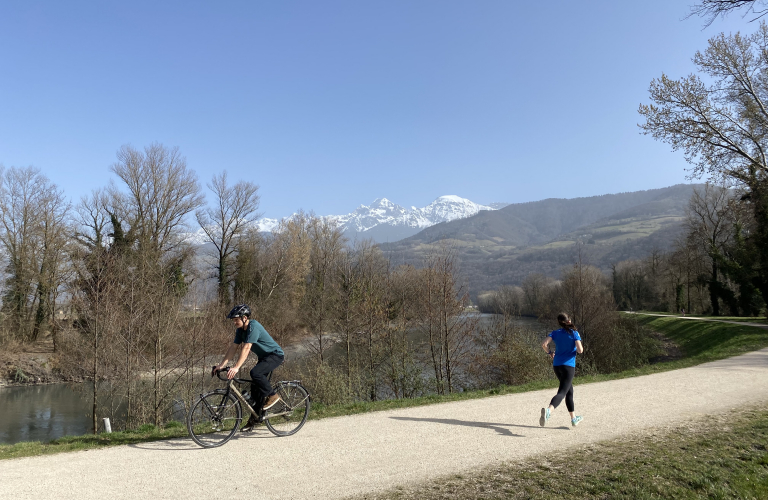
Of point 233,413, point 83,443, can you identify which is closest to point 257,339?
point 233,413

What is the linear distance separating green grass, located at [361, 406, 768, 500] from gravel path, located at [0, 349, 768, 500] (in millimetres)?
395

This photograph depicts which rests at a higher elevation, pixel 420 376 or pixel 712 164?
pixel 712 164

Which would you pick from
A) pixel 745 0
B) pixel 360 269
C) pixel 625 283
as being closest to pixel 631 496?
pixel 745 0

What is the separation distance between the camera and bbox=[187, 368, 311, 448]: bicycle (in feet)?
24.1

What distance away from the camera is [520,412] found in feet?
30.1

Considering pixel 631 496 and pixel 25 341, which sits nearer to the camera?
pixel 631 496

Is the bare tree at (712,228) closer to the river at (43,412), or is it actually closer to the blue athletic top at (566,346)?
the blue athletic top at (566,346)

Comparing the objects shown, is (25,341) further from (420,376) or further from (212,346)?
(420,376)

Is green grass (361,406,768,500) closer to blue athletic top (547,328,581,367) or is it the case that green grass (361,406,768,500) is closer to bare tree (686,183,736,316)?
blue athletic top (547,328,581,367)

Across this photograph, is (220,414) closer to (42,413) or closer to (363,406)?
(363,406)

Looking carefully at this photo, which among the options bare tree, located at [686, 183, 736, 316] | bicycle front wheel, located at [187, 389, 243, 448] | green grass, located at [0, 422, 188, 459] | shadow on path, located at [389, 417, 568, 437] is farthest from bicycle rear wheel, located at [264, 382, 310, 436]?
bare tree, located at [686, 183, 736, 316]

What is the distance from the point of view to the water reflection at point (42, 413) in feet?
66.4

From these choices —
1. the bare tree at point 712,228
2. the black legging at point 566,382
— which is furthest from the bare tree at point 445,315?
the bare tree at point 712,228

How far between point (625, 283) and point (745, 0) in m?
70.3
